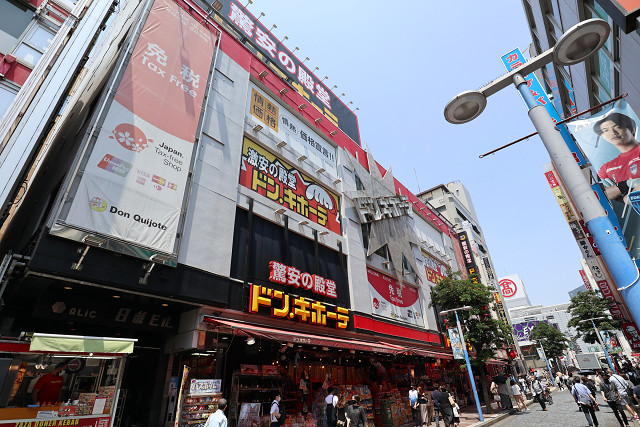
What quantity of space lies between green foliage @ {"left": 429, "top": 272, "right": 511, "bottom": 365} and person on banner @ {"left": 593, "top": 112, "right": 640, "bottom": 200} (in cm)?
1542

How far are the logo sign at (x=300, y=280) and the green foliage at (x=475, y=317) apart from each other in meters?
11.5

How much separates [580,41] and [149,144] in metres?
11.2

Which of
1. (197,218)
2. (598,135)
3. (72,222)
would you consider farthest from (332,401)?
(598,135)

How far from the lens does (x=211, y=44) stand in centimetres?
1484

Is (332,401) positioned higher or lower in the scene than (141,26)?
lower

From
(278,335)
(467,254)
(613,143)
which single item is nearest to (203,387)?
(278,335)

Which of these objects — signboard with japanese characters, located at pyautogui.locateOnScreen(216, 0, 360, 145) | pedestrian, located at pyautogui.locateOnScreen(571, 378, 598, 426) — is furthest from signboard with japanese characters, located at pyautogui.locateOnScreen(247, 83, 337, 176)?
pedestrian, located at pyautogui.locateOnScreen(571, 378, 598, 426)

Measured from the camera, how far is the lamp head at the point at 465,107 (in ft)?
20.0

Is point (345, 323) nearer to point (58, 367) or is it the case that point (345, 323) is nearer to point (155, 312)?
point (155, 312)

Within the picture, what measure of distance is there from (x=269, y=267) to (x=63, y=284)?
710cm

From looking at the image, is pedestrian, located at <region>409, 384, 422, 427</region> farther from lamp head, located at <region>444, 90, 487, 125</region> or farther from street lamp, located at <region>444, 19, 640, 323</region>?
lamp head, located at <region>444, 90, 487, 125</region>

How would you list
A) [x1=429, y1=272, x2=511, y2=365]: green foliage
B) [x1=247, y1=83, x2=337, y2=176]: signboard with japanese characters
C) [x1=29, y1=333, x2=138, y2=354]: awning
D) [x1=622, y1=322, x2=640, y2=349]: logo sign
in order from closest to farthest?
[x1=29, y1=333, x2=138, y2=354]: awning
[x1=247, y1=83, x2=337, y2=176]: signboard with japanese characters
[x1=429, y1=272, x2=511, y2=365]: green foliage
[x1=622, y1=322, x2=640, y2=349]: logo sign

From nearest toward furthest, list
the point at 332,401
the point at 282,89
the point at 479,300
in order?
1. the point at 332,401
2. the point at 282,89
3. the point at 479,300

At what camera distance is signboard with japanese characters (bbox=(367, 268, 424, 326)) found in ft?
65.0
